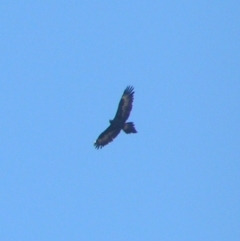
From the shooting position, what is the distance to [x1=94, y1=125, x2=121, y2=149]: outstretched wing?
119 m

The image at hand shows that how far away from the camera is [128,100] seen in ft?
390

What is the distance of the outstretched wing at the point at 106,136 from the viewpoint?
119 metres

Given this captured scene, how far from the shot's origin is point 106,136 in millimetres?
119688

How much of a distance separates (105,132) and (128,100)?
82.5 inches

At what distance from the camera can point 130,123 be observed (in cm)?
11831

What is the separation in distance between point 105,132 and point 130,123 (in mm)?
1849

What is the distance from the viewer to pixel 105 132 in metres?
120

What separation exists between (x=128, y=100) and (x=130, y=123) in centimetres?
123
